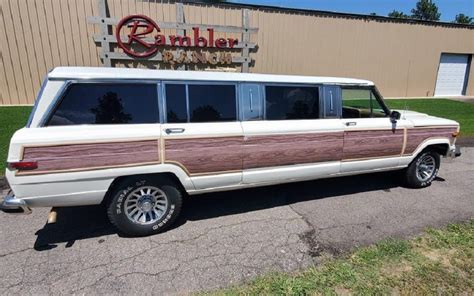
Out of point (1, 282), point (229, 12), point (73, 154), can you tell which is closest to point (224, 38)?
point (229, 12)

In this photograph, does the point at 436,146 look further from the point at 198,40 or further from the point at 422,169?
the point at 198,40

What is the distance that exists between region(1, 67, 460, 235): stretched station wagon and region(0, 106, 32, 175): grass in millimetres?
3120

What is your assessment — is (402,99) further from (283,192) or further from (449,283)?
(449,283)

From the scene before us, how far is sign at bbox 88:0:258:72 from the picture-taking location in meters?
10.1

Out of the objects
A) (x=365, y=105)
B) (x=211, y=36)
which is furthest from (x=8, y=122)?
(x=365, y=105)

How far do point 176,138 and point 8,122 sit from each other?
7148 mm

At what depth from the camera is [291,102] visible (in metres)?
3.98

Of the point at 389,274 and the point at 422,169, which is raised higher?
the point at 422,169

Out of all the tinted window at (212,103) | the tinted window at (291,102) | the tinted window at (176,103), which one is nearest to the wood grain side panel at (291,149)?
the tinted window at (291,102)

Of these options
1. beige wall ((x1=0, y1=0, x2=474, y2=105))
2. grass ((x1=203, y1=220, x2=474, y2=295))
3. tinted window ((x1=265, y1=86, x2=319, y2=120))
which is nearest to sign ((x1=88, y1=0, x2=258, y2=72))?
beige wall ((x1=0, y1=0, x2=474, y2=105))

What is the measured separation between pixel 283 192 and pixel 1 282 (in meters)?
3.59

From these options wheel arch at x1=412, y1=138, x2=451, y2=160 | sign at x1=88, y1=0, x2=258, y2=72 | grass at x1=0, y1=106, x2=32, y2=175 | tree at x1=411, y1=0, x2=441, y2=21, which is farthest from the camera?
tree at x1=411, y1=0, x2=441, y2=21

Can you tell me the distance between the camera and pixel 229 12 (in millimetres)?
11508

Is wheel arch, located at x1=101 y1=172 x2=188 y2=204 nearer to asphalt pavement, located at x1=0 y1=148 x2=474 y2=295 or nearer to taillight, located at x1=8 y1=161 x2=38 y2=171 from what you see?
asphalt pavement, located at x1=0 y1=148 x2=474 y2=295
